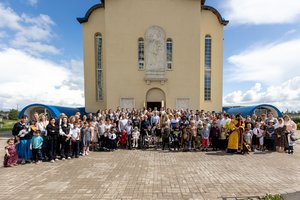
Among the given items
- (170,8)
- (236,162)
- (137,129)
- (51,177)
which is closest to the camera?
(51,177)

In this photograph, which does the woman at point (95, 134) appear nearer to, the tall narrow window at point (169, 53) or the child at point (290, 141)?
the child at point (290, 141)

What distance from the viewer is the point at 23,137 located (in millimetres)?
7633

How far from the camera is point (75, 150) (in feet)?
28.2

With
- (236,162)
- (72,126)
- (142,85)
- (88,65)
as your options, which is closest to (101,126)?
(72,126)

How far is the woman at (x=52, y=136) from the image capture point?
7.79 metres

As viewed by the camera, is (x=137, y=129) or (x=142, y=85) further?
(x=142, y=85)

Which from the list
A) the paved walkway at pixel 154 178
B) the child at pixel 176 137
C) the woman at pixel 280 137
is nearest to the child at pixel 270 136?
the woman at pixel 280 137

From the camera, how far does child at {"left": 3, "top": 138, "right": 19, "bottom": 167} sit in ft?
23.5

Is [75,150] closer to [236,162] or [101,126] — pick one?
[101,126]

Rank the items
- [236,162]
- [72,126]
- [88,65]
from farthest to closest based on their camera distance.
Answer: [88,65], [72,126], [236,162]

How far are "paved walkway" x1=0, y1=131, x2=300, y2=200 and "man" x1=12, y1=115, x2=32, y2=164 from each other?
2.06 feet

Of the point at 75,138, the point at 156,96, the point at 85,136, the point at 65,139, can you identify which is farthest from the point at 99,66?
the point at 65,139

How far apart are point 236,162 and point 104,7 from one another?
18.8 metres

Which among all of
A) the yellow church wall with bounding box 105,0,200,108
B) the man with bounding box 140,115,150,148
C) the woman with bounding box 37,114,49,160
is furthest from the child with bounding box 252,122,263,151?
the woman with bounding box 37,114,49,160
